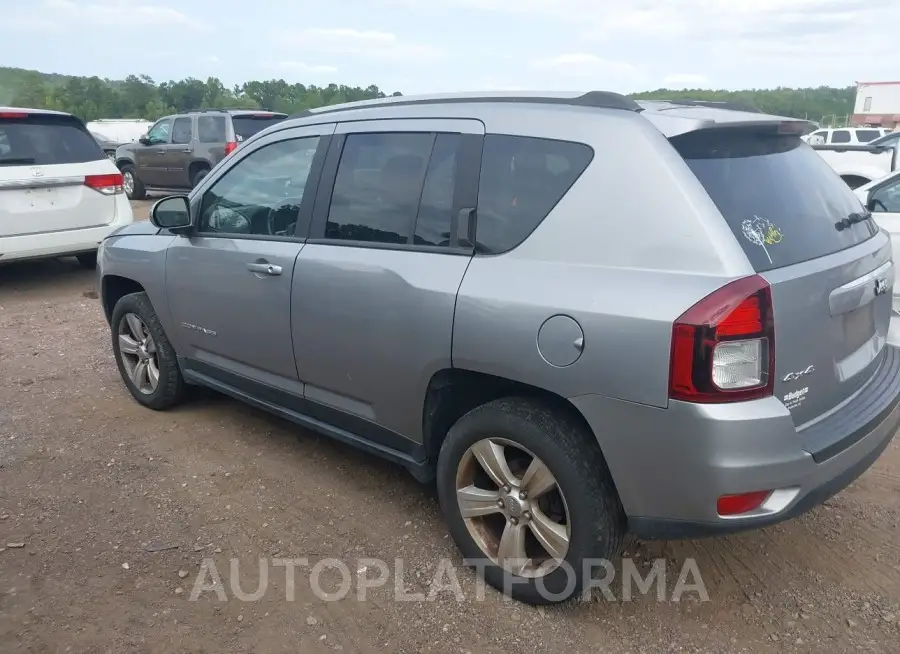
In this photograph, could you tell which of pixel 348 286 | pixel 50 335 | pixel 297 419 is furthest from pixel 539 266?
pixel 50 335

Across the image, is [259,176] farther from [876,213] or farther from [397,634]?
[876,213]

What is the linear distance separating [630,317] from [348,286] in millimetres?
1306

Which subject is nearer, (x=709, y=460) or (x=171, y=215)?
(x=709, y=460)

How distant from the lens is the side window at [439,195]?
2.92 m

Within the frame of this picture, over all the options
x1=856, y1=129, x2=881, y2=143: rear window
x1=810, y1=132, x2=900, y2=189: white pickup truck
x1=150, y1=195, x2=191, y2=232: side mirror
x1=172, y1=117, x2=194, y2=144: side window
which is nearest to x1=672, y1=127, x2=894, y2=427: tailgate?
x1=150, y1=195, x2=191, y2=232: side mirror

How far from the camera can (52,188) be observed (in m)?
7.33

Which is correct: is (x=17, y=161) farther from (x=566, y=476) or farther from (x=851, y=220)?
(x=851, y=220)

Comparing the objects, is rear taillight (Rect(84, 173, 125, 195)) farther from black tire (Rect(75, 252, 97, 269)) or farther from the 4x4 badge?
the 4x4 badge

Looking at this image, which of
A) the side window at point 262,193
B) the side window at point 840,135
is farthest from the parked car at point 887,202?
the side window at point 840,135

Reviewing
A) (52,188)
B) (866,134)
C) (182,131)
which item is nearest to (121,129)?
(182,131)

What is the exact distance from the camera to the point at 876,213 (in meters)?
5.77

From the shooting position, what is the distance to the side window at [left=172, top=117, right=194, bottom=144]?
1426cm

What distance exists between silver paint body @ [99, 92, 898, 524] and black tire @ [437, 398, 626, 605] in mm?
105

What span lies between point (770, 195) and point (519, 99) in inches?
39.0
